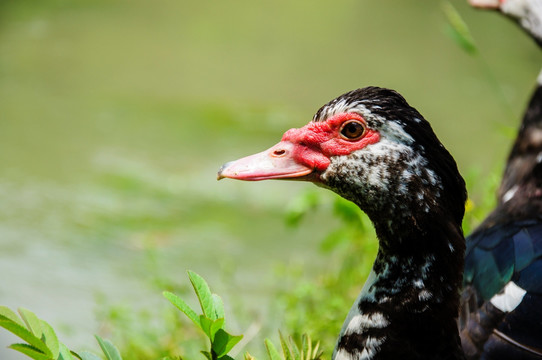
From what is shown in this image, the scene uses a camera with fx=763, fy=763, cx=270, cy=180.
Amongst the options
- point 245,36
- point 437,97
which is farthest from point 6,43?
point 437,97

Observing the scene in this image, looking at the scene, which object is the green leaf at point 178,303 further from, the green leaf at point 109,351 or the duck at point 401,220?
the duck at point 401,220

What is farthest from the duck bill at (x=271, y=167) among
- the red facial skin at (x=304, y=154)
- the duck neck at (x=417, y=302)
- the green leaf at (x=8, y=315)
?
the green leaf at (x=8, y=315)

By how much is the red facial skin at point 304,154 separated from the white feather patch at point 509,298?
75 cm

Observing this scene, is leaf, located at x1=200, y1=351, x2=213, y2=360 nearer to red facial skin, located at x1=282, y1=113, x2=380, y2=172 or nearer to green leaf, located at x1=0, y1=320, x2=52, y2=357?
green leaf, located at x1=0, y1=320, x2=52, y2=357

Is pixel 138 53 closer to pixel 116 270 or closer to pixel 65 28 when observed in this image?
pixel 65 28

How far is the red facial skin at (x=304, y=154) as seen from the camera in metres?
1.92

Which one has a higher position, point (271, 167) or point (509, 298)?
point (271, 167)

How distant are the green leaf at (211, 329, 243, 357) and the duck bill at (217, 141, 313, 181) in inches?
19.3

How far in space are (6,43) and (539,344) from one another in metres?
5.29

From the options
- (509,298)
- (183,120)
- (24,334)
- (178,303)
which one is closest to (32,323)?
(24,334)

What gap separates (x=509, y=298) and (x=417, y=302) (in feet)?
1.85

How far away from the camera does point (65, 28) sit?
6.61 meters

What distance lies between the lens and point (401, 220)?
1.85 m

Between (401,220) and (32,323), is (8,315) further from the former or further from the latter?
(401,220)
